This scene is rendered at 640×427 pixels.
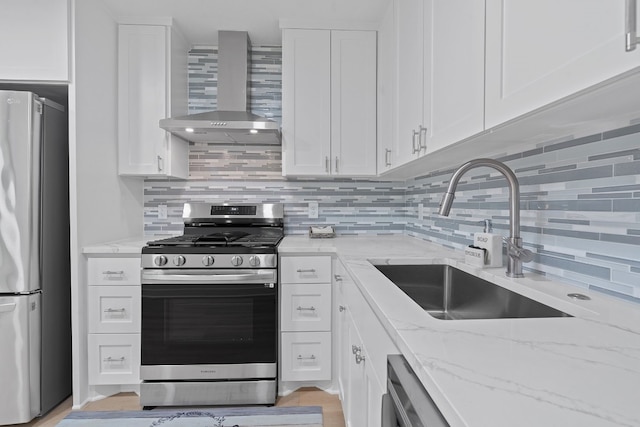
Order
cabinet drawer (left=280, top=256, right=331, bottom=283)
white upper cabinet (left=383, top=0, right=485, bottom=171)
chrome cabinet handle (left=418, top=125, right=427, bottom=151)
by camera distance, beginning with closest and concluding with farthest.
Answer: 1. white upper cabinet (left=383, top=0, right=485, bottom=171)
2. chrome cabinet handle (left=418, top=125, right=427, bottom=151)
3. cabinet drawer (left=280, top=256, right=331, bottom=283)

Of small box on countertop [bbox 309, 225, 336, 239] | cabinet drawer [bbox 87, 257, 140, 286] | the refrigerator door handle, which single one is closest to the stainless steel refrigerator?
the refrigerator door handle

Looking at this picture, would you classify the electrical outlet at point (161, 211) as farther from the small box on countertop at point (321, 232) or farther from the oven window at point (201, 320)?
the small box on countertop at point (321, 232)

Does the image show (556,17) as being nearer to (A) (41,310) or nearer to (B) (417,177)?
(B) (417,177)

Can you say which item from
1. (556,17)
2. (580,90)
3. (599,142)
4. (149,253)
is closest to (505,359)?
(580,90)

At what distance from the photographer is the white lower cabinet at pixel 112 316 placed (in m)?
1.98

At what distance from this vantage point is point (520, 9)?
0.80 m

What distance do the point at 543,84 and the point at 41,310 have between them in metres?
2.34

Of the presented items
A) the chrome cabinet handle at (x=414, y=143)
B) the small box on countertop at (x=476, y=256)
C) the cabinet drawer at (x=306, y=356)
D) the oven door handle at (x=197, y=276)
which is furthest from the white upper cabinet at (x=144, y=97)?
the small box on countertop at (x=476, y=256)

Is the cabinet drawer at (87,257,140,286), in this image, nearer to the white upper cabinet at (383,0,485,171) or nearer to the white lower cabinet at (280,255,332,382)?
the white lower cabinet at (280,255,332,382)

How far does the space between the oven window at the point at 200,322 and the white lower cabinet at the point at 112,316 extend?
12 centimetres

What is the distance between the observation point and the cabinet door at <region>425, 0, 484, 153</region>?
39.3 inches

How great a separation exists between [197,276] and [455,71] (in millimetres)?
1606

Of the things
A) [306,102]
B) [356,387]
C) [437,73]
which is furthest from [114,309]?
[437,73]

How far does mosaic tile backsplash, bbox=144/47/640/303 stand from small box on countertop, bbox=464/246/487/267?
0.15 metres
